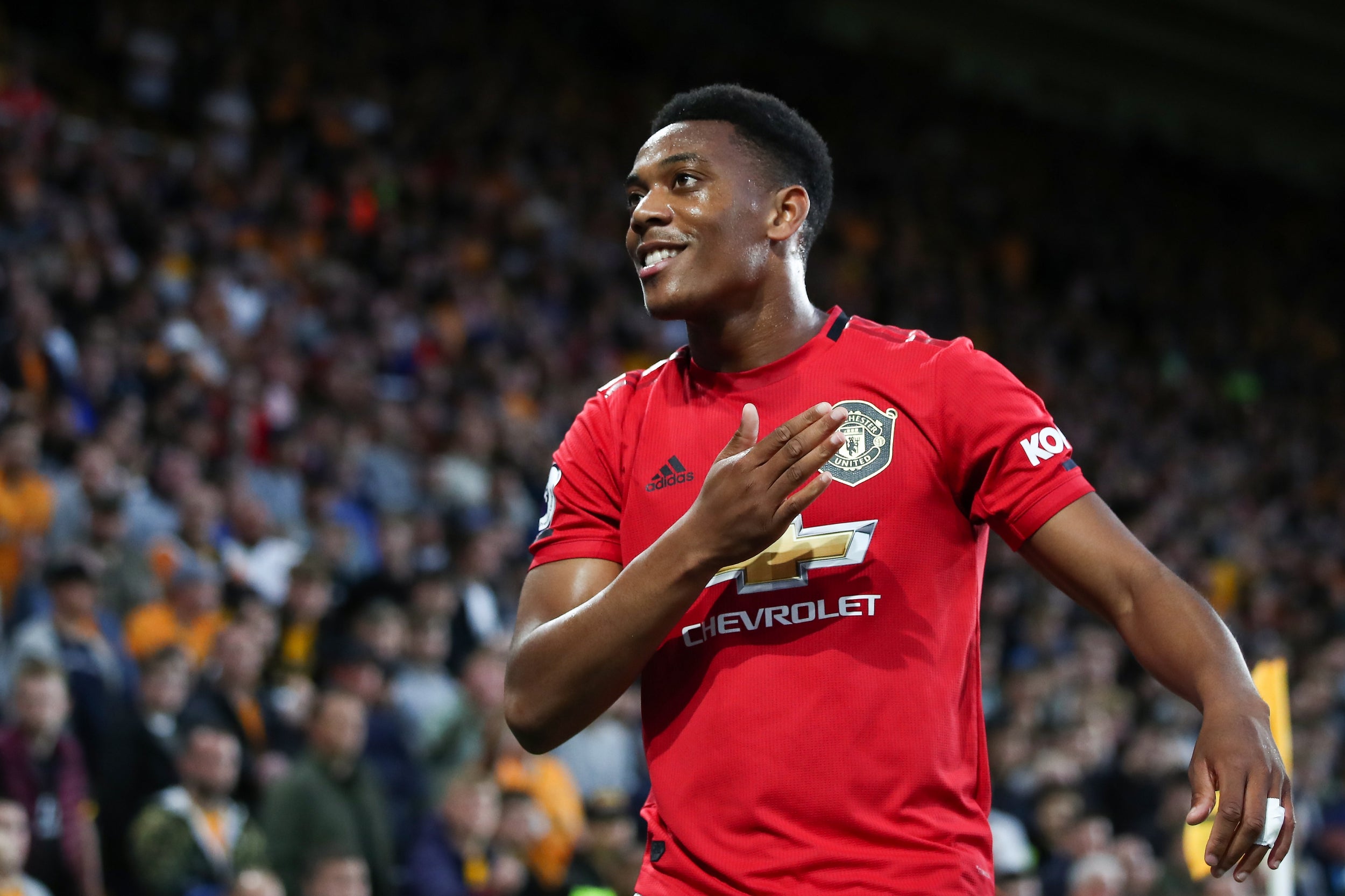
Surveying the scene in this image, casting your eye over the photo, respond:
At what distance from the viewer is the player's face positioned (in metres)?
2.44

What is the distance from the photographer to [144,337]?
864cm

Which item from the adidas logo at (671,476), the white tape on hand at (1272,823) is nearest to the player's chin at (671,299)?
the adidas logo at (671,476)

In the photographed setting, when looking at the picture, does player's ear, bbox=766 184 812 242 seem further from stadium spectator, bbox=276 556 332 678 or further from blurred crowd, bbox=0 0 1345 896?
stadium spectator, bbox=276 556 332 678

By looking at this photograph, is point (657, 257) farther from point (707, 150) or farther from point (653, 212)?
point (707, 150)

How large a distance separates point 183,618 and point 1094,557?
17.4 ft

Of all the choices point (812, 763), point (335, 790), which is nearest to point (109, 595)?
point (335, 790)

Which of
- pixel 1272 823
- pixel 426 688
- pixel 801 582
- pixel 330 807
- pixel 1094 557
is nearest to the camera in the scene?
pixel 1272 823

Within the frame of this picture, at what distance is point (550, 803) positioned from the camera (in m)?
6.65

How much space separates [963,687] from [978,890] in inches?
11.5

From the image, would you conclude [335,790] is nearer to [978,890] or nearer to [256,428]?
[256,428]

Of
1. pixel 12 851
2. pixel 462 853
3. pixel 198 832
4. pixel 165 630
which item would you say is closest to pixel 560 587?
pixel 12 851

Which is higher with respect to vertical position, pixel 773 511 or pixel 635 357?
pixel 635 357

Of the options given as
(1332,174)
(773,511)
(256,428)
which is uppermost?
(1332,174)

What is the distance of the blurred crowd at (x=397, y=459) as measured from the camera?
5.83 m
